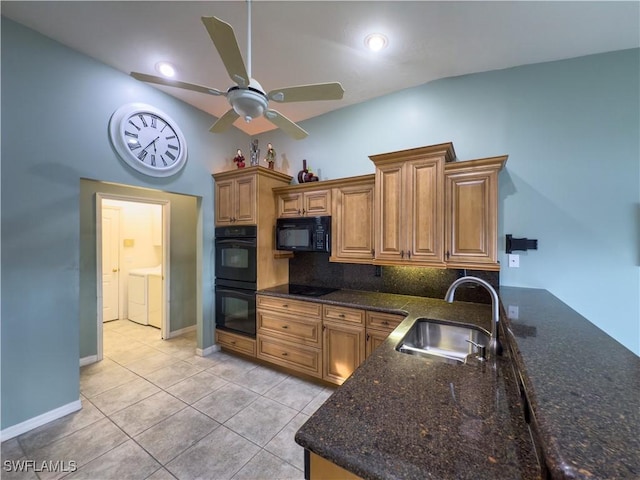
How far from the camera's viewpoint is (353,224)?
273 cm

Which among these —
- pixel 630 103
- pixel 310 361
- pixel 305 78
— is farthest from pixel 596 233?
pixel 305 78

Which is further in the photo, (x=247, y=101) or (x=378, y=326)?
(x=378, y=326)

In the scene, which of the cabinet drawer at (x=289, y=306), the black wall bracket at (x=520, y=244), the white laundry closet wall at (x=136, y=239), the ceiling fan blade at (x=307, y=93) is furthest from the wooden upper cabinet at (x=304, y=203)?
the white laundry closet wall at (x=136, y=239)

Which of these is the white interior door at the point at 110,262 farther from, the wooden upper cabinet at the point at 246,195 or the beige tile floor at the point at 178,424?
the wooden upper cabinet at the point at 246,195

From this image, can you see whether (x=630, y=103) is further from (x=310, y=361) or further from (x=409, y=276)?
(x=310, y=361)

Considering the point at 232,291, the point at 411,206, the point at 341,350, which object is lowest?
the point at 341,350

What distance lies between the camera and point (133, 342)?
368cm

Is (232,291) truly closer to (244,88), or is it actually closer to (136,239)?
(244,88)

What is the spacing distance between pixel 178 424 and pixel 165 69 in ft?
10.4

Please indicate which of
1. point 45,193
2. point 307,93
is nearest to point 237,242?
point 45,193

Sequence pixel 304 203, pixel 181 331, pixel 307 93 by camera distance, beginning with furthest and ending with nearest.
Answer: pixel 181 331
pixel 304 203
pixel 307 93

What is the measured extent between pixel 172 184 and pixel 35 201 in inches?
44.3

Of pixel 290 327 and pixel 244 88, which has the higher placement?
pixel 244 88

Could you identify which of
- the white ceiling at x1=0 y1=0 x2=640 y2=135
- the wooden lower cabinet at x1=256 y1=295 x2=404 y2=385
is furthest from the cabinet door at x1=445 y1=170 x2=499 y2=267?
the white ceiling at x1=0 y1=0 x2=640 y2=135
